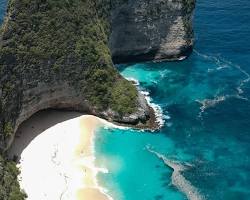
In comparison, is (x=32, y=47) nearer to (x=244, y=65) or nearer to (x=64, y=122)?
(x=64, y=122)

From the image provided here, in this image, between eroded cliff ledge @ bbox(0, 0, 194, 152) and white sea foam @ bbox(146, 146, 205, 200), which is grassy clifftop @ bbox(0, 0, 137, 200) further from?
white sea foam @ bbox(146, 146, 205, 200)

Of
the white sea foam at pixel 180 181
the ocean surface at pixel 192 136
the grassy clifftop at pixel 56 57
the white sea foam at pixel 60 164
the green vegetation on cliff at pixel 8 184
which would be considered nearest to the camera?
the green vegetation on cliff at pixel 8 184

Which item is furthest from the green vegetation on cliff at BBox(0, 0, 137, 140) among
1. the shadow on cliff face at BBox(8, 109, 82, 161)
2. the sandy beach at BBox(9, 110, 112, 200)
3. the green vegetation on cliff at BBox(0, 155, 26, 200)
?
the green vegetation on cliff at BBox(0, 155, 26, 200)

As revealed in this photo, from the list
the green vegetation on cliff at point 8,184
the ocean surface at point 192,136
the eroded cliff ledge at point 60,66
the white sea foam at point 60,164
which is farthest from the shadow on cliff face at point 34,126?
the ocean surface at point 192,136

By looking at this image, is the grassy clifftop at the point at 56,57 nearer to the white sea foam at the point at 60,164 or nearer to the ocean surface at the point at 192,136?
the white sea foam at the point at 60,164

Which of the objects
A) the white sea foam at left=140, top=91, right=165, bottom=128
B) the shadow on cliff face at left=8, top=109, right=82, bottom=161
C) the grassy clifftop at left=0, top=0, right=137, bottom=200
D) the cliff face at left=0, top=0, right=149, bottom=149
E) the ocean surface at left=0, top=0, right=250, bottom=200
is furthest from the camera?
the white sea foam at left=140, top=91, right=165, bottom=128

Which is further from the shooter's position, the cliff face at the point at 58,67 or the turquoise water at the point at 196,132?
the cliff face at the point at 58,67

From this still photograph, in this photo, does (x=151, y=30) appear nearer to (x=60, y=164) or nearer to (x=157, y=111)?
(x=157, y=111)
